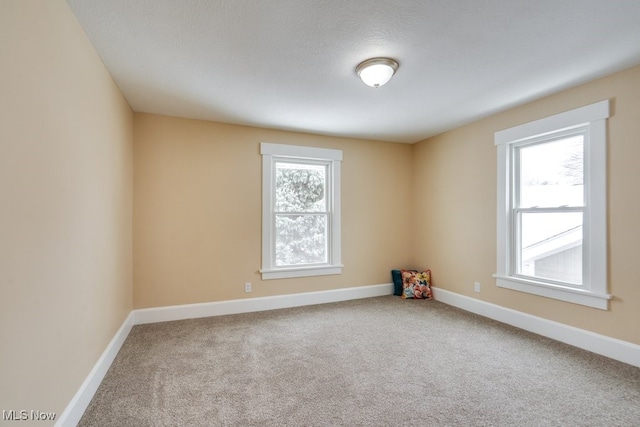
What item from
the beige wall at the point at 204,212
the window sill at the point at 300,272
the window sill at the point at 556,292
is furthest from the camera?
the window sill at the point at 300,272

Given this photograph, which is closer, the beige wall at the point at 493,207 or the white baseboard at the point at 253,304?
the beige wall at the point at 493,207

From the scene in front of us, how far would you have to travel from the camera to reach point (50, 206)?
4.99 feet

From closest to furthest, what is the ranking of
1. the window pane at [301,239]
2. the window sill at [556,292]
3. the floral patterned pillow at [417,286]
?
the window sill at [556,292]
the window pane at [301,239]
the floral patterned pillow at [417,286]

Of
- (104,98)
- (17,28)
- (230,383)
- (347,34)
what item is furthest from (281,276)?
(17,28)

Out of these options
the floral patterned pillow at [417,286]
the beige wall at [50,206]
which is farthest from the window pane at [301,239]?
the beige wall at [50,206]

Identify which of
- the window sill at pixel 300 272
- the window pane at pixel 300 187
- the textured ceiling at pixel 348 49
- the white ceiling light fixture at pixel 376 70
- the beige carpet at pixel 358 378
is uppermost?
the textured ceiling at pixel 348 49

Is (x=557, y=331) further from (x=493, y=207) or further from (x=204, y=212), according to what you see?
(x=204, y=212)

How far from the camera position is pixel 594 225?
2.69 metres

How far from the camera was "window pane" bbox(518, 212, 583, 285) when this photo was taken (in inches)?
115

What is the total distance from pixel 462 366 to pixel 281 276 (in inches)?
94.4

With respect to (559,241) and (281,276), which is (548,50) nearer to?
(559,241)

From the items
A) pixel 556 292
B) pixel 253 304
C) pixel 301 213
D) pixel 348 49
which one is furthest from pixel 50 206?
pixel 556 292

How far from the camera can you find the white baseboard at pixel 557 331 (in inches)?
97.7

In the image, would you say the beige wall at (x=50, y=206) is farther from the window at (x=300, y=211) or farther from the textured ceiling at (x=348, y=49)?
the window at (x=300, y=211)
